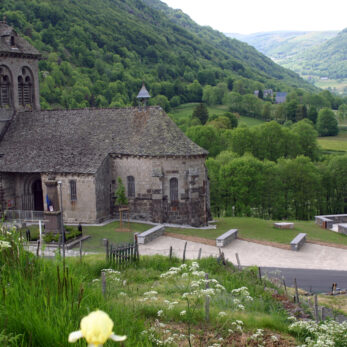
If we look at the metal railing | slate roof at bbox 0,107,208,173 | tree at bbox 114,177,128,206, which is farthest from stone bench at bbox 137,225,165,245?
the metal railing

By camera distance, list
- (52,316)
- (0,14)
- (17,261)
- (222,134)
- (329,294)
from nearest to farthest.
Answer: (52,316) < (17,261) < (329,294) < (222,134) < (0,14)

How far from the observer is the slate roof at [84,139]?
42.6 m

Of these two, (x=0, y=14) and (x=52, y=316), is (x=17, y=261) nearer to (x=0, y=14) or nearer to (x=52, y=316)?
(x=52, y=316)

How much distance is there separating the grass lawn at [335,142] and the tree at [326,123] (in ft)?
6.47

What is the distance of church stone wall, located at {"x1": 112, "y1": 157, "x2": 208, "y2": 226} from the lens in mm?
42594

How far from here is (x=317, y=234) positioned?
45.3m

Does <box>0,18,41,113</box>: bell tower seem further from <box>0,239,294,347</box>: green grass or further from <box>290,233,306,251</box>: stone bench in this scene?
<box>0,239,294,347</box>: green grass

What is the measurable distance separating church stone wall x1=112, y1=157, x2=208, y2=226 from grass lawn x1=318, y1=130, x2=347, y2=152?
245 ft

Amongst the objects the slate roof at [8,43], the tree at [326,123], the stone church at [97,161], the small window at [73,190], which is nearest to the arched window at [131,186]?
the stone church at [97,161]

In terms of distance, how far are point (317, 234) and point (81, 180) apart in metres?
22.9

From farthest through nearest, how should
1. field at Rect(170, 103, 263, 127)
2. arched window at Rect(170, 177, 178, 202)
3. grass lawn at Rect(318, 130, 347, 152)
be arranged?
field at Rect(170, 103, 263, 127) → grass lawn at Rect(318, 130, 347, 152) → arched window at Rect(170, 177, 178, 202)

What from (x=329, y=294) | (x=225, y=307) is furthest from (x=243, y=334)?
(x=329, y=294)

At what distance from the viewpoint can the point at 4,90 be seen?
46.7 meters

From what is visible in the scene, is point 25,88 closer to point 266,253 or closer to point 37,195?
point 37,195
